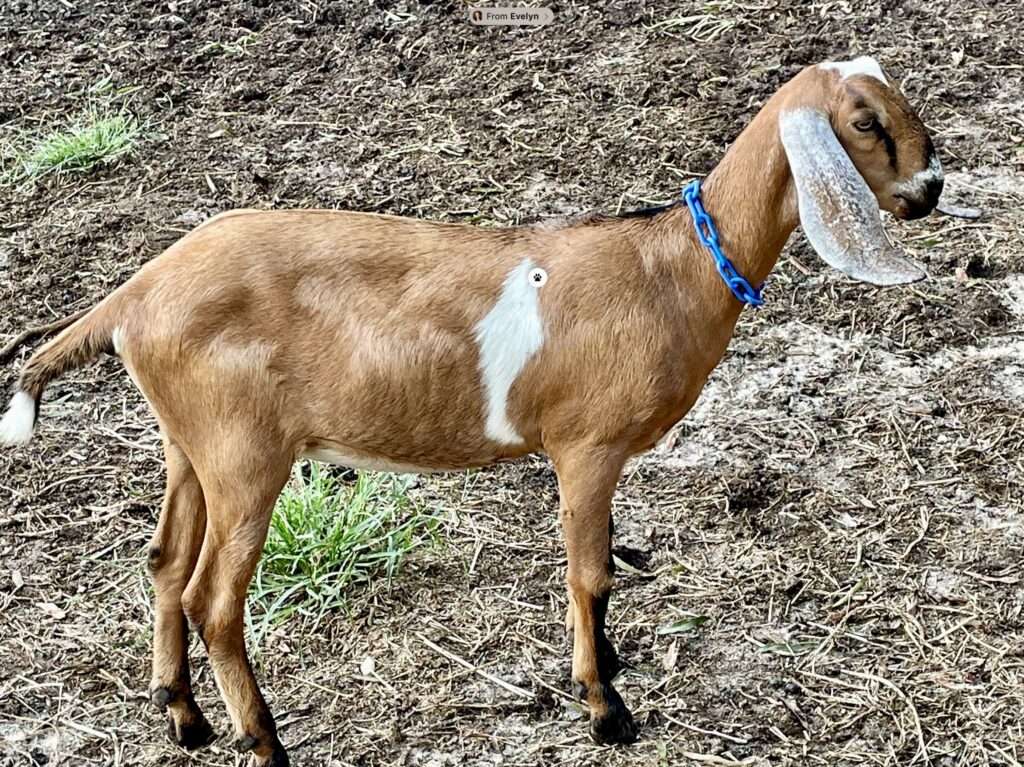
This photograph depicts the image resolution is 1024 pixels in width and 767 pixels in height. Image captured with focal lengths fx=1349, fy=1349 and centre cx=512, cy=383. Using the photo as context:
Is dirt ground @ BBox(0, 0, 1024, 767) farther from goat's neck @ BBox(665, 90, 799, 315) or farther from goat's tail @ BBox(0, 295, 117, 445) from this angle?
goat's neck @ BBox(665, 90, 799, 315)

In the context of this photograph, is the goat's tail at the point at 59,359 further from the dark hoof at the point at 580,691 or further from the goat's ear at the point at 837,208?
the goat's ear at the point at 837,208

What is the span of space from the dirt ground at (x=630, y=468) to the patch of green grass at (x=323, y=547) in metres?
0.08

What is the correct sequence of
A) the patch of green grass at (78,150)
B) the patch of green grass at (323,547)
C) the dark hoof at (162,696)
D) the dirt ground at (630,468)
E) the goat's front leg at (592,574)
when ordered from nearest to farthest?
1. the goat's front leg at (592,574)
2. the dark hoof at (162,696)
3. the dirt ground at (630,468)
4. the patch of green grass at (323,547)
5. the patch of green grass at (78,150)

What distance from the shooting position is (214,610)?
10.5 feet

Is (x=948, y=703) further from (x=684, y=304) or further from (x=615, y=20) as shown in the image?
(x=615, y=20)

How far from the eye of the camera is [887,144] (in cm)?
309

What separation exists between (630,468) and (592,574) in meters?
1.16

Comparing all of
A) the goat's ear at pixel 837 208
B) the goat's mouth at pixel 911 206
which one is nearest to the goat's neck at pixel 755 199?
the goat's ear at pixel 837 208

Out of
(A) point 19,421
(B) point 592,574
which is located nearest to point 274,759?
(B) point 592,574

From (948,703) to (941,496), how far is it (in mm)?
887

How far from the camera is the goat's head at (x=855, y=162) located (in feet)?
9.89

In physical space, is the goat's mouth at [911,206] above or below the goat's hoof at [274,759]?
above

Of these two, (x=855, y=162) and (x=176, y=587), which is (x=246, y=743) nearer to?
(x=176, y=587)

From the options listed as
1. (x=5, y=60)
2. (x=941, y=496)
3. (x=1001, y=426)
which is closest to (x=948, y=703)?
(x=941, y=496)
